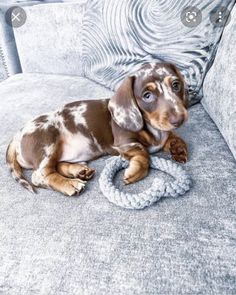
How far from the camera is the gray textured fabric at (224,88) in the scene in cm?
94

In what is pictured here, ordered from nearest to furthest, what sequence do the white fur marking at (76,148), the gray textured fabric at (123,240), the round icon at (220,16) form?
the gray textured fabric at (123,240) → the white fur marking at (76,148) → the round icon at (220,16)

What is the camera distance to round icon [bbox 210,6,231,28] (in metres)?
1.20

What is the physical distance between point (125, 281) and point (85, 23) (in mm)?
1431

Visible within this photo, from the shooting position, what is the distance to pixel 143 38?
4.64 ft

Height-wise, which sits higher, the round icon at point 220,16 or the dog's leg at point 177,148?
the round icon at point 220,16

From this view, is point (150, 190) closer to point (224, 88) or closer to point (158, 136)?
point (158, 136)

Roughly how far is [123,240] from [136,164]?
0.90ft

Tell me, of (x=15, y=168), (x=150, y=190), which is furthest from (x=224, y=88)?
(x=15, y=168)

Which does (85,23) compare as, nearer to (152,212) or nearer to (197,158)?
(197,158)

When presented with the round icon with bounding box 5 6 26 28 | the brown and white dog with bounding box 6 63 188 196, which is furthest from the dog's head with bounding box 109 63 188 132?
the round icon with bounding box 5 6 26 28

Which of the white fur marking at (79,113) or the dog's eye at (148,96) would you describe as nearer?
the dog's eye at (148,96)

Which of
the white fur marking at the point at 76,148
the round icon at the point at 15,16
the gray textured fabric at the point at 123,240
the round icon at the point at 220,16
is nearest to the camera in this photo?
the gray textured fabric at the point at 123,240

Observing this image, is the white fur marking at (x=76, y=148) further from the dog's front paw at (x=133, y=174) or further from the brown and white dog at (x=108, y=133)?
the dog's front paw at (x=133, y=174)

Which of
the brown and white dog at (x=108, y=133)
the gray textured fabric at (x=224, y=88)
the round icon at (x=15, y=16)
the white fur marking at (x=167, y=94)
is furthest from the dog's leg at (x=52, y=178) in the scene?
the round icon at (x=15, y=16)
